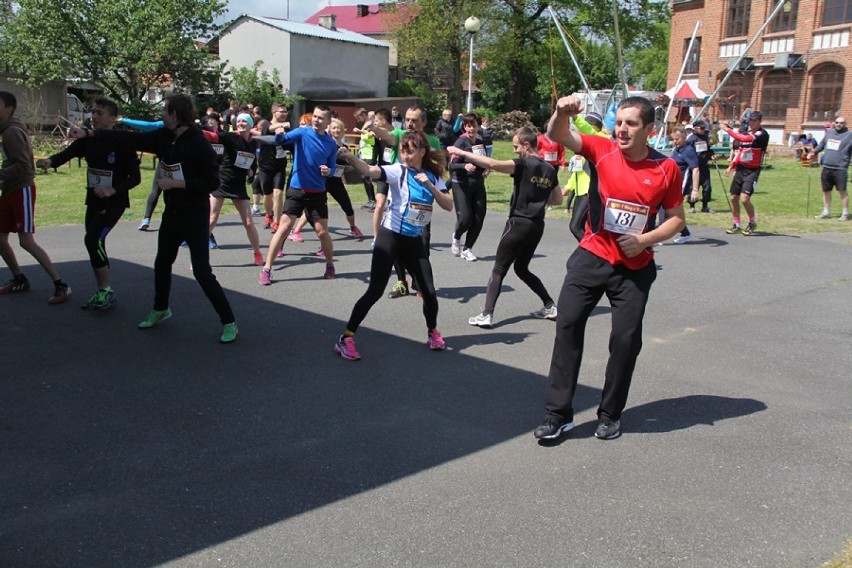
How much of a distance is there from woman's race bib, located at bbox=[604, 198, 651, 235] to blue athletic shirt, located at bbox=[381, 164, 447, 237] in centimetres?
189

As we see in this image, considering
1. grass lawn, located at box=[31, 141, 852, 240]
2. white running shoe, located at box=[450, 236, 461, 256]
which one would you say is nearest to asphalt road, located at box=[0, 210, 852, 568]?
white running shoe, located at box=[450, 236, 461, 256]

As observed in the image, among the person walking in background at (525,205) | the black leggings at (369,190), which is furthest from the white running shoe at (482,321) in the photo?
the black leggings at (369,190)

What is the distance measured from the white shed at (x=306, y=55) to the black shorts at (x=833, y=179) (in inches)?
1101

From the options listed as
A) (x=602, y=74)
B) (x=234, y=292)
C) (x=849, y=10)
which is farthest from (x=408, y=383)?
(x=602, y=74)

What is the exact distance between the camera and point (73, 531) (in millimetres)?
3363

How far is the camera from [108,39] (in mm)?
28609

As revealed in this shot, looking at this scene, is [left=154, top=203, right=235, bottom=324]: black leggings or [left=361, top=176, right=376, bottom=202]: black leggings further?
[left=361, top=176, right=376, bottom=202]: black leggings

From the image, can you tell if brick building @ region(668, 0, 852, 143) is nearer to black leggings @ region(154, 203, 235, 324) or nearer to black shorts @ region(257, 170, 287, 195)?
black shorts @ region(257, 170, 287, 195)

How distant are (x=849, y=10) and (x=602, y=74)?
110 feet

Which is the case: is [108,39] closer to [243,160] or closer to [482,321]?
[243,160]

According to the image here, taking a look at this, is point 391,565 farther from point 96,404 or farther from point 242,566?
point 96,404

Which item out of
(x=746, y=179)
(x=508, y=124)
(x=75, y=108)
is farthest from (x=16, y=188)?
(x=508, y=124)

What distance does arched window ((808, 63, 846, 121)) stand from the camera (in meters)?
34.2

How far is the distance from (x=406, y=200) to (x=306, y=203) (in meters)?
2.76
